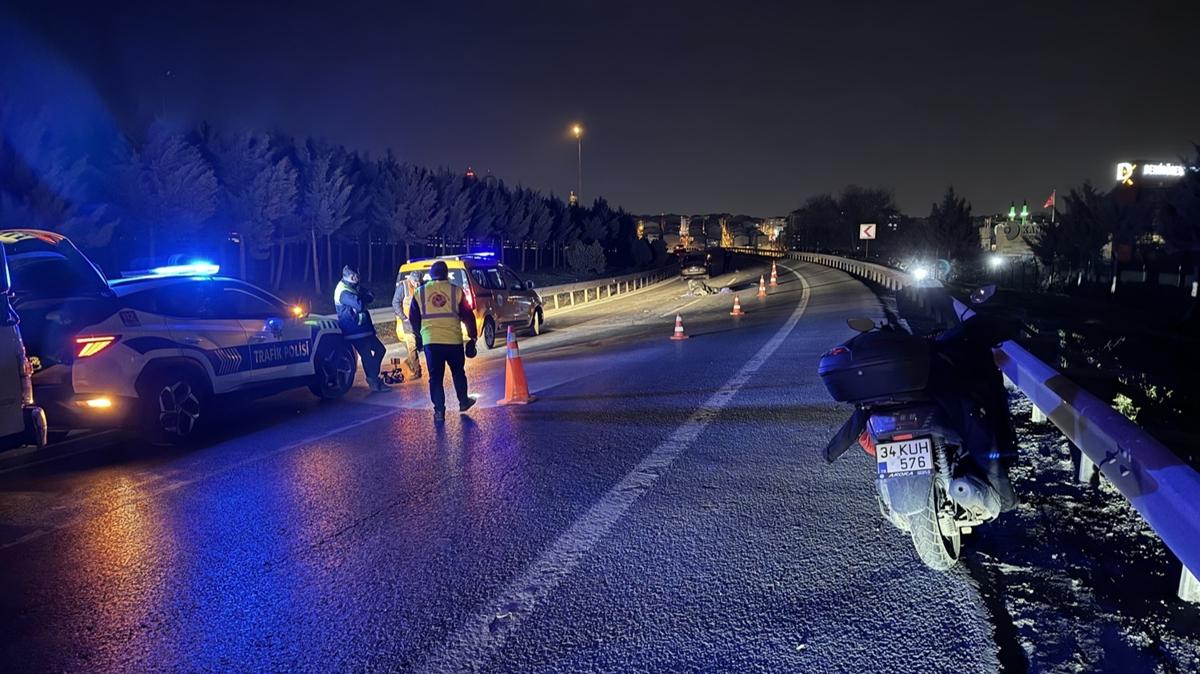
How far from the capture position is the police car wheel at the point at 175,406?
7.54 meters

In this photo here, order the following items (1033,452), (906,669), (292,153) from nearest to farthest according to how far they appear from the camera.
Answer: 1. (906,669)
2. (1033,452)
3. (292,153)

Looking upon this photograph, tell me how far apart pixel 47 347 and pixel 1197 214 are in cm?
4441

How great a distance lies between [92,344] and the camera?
23.4ft

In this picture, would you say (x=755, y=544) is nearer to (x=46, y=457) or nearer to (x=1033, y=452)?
(x=1033, y=452)

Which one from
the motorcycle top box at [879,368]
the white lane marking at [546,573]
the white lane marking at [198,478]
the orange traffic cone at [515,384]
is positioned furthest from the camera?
the orange traffic cone at [515,384]

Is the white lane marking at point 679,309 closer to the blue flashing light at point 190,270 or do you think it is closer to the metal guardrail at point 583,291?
the metal guardrail at point 583,291

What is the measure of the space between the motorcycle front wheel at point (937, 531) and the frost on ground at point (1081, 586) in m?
0.18

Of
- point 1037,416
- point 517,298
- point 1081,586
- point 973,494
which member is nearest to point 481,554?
point 973,494

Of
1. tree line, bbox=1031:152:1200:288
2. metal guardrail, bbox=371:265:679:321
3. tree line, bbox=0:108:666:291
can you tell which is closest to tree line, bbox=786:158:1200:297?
tree line, bbox=1031:152:1200:288

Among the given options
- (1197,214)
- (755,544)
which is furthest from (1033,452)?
(1197,214)

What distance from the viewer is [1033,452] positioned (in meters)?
6.32

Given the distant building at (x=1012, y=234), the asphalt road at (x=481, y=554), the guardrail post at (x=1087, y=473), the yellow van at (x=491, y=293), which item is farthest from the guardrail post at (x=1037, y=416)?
the distant building at (x=1012, y=234)

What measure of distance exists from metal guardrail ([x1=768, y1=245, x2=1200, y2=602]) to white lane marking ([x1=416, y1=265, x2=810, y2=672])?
9.16 ft

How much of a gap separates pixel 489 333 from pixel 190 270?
8.04m
